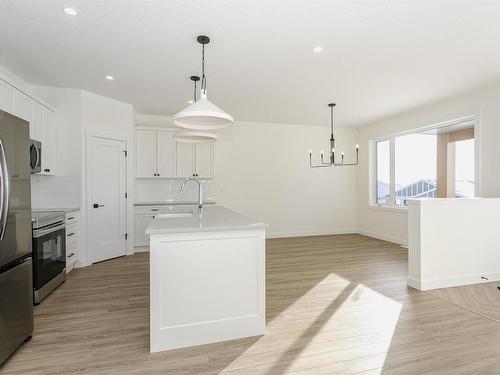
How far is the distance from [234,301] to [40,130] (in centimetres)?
358

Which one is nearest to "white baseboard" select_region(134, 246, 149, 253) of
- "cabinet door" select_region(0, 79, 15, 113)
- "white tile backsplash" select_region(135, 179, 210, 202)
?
"white tile backsplash" select_region(135, 179, 210, 202)

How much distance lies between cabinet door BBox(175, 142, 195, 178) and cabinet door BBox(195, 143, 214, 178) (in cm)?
10

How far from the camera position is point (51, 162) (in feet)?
13.2

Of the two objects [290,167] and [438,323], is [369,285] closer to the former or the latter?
[438,323]

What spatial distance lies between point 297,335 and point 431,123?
4.59 meters

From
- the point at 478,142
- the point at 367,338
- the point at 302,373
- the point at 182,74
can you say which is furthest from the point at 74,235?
the point at 478,142

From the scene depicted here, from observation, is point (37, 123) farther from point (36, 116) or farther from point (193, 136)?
point (193, 136)

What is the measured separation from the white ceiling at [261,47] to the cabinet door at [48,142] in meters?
0.50

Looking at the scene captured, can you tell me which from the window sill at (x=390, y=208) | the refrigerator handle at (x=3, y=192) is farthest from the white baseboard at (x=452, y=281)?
the refrigerator handle at (x=3, y=192)

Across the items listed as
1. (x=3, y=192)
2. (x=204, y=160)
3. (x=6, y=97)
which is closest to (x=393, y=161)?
(x=204, y=160)

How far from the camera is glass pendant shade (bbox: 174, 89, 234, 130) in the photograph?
7.04 ft

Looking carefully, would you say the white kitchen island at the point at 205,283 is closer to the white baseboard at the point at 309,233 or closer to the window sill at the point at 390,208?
the white baseboard at the point at 309,233

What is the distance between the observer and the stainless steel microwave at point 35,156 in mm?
3438

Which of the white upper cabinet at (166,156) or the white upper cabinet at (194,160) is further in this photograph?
the white upper cabinet at (194,160)
